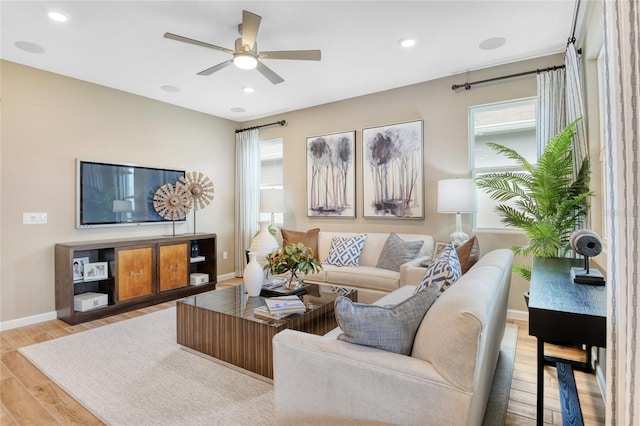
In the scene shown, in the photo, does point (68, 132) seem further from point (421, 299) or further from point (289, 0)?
point (421, 299)

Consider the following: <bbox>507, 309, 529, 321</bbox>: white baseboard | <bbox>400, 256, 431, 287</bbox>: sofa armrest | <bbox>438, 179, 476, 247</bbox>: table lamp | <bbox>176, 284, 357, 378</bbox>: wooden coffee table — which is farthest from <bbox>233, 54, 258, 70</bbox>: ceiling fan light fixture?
<bbox>507, 309, 529, 321</bbox>: white baseboard

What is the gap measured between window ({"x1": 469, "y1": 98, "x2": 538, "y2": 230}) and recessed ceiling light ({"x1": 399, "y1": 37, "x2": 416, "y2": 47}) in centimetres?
115

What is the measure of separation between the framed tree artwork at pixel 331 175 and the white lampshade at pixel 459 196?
1.45m

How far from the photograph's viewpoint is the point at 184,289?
4445mm

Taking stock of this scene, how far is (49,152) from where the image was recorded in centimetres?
362

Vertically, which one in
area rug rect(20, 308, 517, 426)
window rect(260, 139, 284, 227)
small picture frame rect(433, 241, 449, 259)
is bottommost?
area rug rect(20, 308, 517, 426)

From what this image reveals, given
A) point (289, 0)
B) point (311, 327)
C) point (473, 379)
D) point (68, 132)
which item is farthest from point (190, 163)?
point (473, 379)

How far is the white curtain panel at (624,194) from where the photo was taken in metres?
0.80

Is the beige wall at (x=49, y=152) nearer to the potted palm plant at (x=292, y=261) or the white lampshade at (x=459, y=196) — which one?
the potted palm plant at (x=292, y=261)

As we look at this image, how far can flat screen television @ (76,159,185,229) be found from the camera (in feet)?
12.6

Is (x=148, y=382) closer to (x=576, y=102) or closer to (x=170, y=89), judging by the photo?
(x=170, y=89)

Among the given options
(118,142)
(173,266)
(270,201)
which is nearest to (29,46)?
(118,142)

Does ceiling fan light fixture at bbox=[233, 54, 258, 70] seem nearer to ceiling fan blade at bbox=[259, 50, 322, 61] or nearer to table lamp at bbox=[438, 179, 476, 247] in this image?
ceiling fan blade at bbox=[259, 50, 322, 61]

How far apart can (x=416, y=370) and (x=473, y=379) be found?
0.19 m
